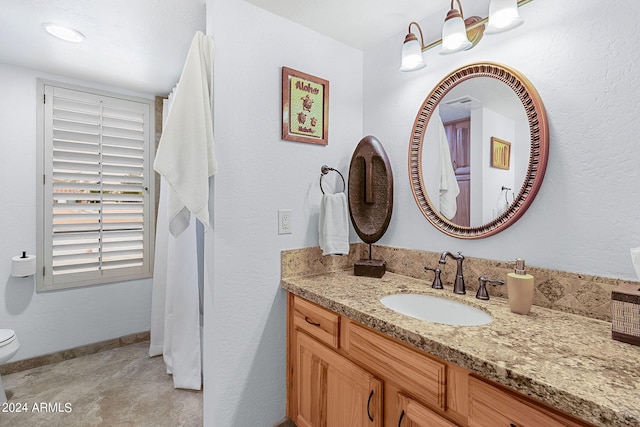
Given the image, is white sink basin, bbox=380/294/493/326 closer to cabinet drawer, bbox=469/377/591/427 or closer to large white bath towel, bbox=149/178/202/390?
cabinet drawer, bbox=469/377/591/427

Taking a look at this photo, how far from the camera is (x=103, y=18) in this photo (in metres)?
1.60

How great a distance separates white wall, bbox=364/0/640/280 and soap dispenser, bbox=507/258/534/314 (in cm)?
18

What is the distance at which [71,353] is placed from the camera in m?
2.46

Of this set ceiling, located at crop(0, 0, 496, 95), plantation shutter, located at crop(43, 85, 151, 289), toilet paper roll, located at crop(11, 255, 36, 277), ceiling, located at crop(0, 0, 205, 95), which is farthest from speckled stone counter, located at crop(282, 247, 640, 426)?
toilet paper roll, located at crop(11, 255, 36, 277)

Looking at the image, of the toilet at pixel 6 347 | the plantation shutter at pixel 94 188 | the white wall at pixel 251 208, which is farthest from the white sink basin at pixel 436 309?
the plantation shutter at pixel 94 188

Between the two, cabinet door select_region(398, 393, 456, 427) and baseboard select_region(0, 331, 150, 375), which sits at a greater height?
cabinet door select_region(398, 393, 456, 427)

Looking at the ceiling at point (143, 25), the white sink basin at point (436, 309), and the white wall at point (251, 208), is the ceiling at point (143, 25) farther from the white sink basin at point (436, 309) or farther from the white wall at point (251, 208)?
the white sink basin at point (436, 309)

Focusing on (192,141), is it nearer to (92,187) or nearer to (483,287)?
(483,287)

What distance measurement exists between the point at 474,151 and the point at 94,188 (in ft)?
9.33

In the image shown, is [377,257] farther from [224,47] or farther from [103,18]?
[103,18]

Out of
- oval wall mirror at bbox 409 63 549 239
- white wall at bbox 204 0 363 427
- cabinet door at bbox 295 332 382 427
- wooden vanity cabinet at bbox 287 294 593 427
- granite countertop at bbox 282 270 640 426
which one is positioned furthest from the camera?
white wall at bbox 204 0 363 427

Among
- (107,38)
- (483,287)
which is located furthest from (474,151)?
(107,38)

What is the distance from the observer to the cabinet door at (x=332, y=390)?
1115mm

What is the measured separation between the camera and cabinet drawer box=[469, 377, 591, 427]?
665mm
